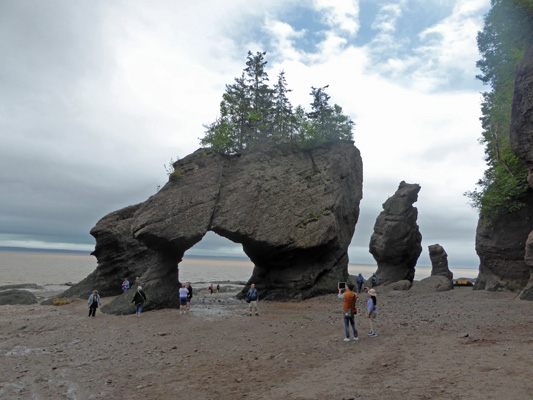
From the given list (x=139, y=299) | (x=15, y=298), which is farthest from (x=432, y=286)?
(x=15, y=298)

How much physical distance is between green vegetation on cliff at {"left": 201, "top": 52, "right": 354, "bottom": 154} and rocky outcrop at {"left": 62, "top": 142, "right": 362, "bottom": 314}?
4.19ft

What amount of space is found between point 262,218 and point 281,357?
17613 millimetres

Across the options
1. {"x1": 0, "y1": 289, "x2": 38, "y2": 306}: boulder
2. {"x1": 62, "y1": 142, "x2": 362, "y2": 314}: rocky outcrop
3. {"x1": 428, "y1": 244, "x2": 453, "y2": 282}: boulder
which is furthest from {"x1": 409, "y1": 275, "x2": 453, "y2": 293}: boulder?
{"x1": 0, "y1": 289, "x2": 38, "y2": 306}: boulder

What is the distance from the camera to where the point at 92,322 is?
19781 millimetres

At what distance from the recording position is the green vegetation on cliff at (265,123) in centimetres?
3206

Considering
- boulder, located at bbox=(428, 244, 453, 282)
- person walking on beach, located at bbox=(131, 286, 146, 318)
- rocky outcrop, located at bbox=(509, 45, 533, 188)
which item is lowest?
person walking on beach, located at bbox=(131, 286, 146, 318)

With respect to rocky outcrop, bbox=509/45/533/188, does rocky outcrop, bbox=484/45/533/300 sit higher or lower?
lower

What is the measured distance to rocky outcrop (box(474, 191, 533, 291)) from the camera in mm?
25906

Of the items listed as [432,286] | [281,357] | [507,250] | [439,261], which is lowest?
[281,357]

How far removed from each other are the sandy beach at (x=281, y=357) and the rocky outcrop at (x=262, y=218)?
7.22 m

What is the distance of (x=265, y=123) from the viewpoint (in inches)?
1385

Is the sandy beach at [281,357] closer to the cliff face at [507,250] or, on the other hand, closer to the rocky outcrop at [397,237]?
the cliff face at [507,250]

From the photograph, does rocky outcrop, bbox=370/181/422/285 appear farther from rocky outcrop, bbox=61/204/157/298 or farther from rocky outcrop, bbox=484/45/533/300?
rocky outcrop, bbox=61/204/157/298

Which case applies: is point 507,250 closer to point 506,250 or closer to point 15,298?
point 506,250
